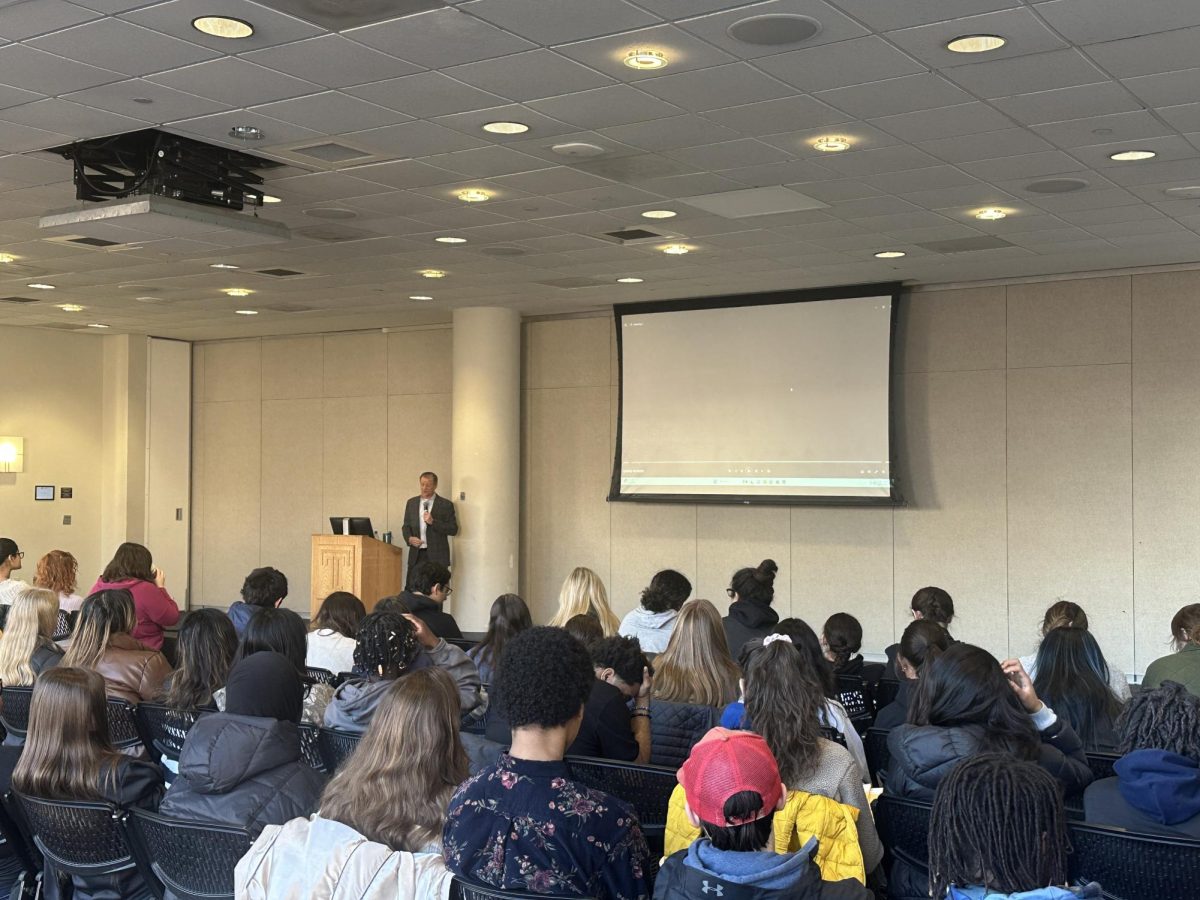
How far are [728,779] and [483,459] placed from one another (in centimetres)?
1108

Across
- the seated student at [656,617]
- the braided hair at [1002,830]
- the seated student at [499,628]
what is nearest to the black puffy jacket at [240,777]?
the braided hair at [1002,830]

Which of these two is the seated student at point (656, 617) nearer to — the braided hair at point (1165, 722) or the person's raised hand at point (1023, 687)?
the person's raised hand at point (1023, 687)

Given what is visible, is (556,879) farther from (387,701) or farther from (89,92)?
(89,92)

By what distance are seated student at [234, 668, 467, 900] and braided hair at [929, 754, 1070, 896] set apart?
105 centimetres

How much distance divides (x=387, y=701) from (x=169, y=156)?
16.9 feet

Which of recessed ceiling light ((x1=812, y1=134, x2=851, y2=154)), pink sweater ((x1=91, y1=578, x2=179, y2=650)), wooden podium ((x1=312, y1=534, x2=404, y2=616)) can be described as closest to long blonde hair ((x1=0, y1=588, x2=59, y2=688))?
pink sweater ((x1=91, y1=578, x2=179, y2=650))

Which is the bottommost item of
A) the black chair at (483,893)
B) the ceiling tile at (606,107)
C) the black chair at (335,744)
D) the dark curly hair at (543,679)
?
the black chair at (335,744)

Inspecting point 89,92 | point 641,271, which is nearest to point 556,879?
point 89,92

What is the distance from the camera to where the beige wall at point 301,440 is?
15.1m

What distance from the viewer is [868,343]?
11.6 m

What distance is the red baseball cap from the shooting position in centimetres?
225

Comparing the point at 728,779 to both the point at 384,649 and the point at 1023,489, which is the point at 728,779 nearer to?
the point at 384,649

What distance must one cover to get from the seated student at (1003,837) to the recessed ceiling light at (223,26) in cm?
430

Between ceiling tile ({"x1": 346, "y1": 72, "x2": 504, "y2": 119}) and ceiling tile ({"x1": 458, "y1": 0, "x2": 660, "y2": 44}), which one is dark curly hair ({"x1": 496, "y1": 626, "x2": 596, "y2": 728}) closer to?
ceiling tile ({"x1": 458, "y1": 0, "x2": 660, "y2": 44})
